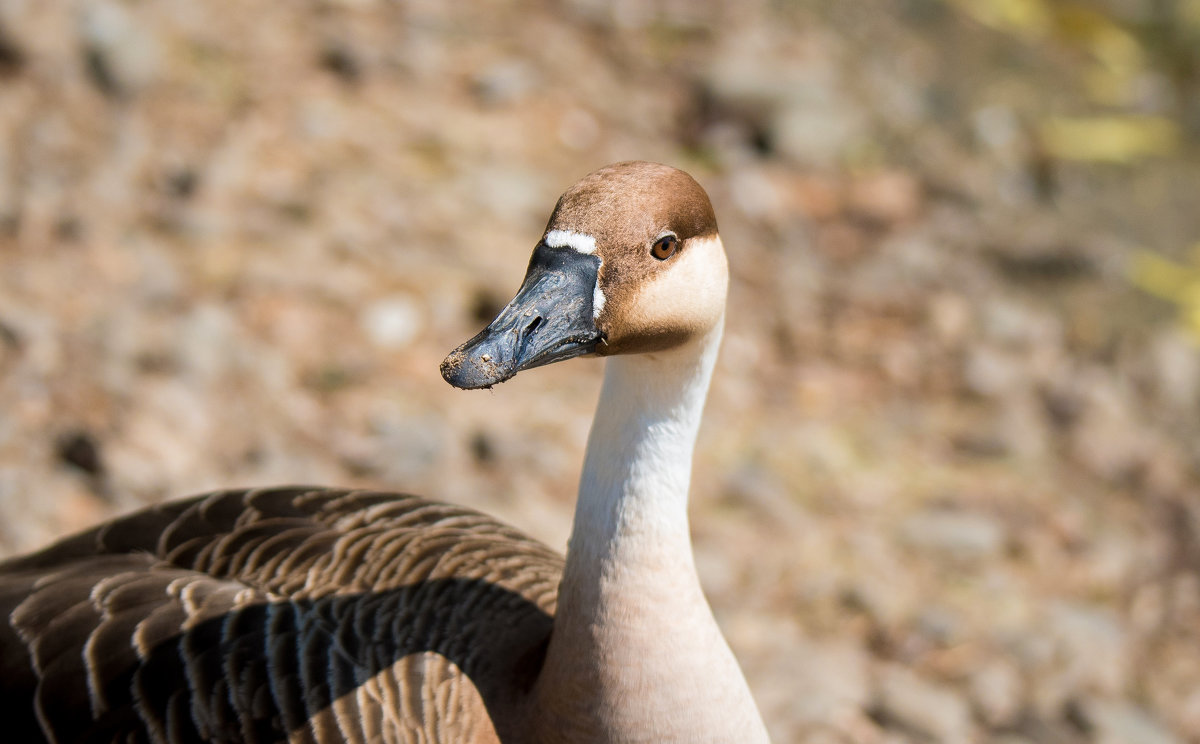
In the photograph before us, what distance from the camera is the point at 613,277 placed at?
226 cm

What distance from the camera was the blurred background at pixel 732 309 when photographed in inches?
169

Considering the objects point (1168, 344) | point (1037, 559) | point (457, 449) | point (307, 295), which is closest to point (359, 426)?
point (457, 449)

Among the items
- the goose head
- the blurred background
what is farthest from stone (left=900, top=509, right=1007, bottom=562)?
the goose head

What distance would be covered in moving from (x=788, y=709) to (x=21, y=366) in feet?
10.2

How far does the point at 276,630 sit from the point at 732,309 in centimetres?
340

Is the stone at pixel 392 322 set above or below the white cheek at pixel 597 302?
above

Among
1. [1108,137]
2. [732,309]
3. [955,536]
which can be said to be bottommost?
[955,536]

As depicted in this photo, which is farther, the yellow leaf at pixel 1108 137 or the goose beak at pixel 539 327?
the yellow leaf at pixel 1108 137

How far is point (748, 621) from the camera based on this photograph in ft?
13.9

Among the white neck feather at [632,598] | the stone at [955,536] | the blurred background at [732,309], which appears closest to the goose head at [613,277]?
the white neck feather at [632,598]

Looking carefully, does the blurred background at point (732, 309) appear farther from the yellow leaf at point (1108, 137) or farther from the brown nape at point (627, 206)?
the brown nape at point (627, 206)

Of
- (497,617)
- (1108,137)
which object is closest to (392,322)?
(497,617)

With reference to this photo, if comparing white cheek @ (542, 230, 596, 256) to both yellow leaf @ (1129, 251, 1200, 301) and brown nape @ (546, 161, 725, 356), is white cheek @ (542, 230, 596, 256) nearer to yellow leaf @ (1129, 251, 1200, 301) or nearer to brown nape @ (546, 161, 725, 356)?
brown nape @ (546, 161, 725, 356)

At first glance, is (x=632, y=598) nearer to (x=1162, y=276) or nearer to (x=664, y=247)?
(x=664, y=247)
